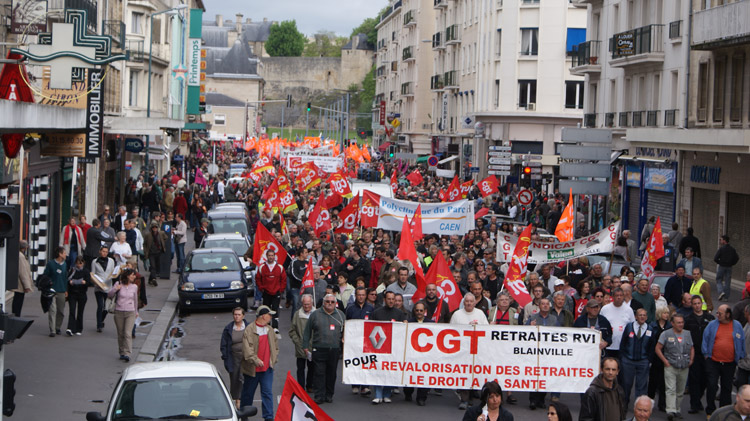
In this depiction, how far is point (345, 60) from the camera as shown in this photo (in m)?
178

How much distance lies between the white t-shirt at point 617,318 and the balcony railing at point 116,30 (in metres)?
26.2

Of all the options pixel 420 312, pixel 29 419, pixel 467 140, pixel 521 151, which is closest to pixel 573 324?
pixel 420 312

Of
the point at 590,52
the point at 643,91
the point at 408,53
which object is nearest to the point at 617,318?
the point at 643,91

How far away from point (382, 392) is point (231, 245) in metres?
12.1

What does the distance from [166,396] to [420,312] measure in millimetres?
4686

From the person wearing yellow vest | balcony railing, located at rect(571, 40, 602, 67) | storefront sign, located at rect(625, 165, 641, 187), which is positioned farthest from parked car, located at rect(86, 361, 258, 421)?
balcony railing, located at rect(571, 40, 602, 67)

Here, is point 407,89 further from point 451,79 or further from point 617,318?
point 617,318

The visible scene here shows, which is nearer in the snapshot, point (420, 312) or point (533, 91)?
point (420, 312)

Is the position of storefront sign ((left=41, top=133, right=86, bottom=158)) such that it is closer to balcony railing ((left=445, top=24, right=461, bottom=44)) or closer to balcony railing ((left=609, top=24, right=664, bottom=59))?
balcony railing ((left=609, top=24, right=664, bottom=59))

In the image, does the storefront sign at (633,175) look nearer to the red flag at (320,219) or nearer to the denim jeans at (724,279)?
the denim jeans at (724,279)

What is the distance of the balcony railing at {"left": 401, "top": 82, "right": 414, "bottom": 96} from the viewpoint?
9338cm

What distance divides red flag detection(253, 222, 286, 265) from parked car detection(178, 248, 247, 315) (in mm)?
1503

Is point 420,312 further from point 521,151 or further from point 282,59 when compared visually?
point 282,59

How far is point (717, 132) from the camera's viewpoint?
27.9 metres
